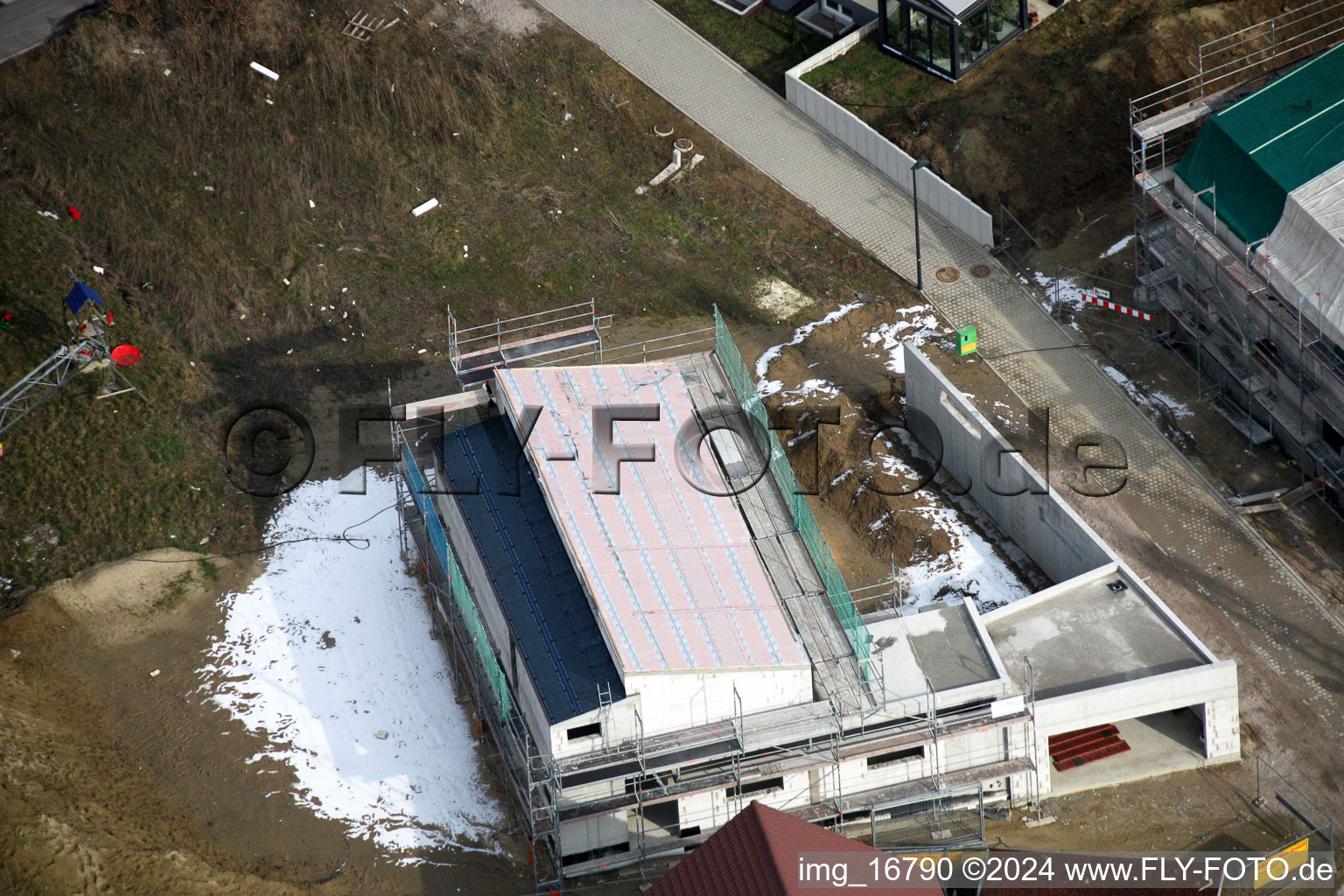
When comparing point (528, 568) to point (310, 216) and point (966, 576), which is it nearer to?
point (966, 576)

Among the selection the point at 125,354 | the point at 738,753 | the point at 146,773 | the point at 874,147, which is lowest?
the point at 738,753

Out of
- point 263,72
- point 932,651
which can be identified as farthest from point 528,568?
point 263,72

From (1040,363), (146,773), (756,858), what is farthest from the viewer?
(1040,363)

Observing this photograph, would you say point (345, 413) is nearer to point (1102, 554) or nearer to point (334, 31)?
point (334, 31)

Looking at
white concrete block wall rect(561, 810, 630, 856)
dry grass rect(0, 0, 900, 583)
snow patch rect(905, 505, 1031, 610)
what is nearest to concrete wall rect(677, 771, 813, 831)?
white concrete block wall rect(561, 810, 630, 856)

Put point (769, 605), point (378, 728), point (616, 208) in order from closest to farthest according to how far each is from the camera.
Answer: point (769, 605) → point (378, 728) → point (616, 208)

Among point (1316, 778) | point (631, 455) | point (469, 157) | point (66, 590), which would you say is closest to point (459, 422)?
point (631, 455)
